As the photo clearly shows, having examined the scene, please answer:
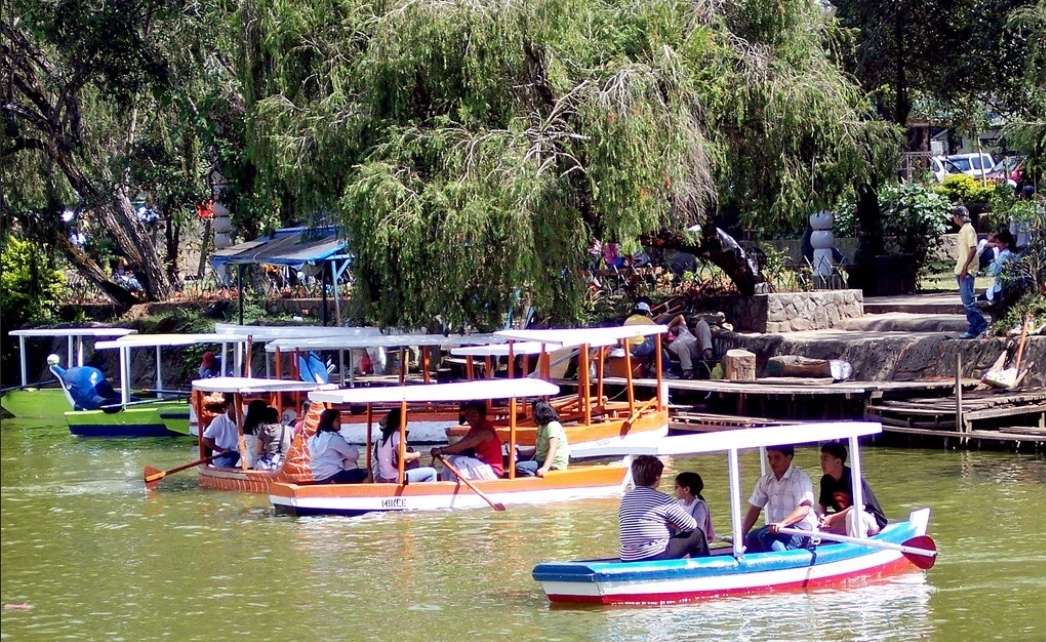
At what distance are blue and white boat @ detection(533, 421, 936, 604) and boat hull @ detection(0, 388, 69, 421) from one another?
20.7 m

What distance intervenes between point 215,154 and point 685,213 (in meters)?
13.4

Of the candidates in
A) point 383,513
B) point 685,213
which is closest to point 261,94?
point 685,213

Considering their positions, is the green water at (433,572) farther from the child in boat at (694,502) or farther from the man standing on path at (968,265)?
the man standing on path at (968,265)

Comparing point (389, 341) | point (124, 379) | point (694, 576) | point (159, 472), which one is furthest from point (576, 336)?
point (124, 379)

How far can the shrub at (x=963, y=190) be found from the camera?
115ft

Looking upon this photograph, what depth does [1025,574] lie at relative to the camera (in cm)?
1297

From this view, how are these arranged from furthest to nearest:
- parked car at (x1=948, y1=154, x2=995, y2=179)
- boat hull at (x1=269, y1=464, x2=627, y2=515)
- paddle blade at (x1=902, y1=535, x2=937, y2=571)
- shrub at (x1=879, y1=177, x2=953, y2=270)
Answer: parked car at (x1=948, y1=154, x2=995, y2=179) < shrub at (x1=879, y1=177, x2=953, y2=270) < boat hull at (x1=269, y1=464, x2=627, y2=515) < paddle blade at (x1=902, y1=535, x2=937, y2=571)

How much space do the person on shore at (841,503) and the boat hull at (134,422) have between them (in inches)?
655

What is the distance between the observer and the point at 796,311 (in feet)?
86.5

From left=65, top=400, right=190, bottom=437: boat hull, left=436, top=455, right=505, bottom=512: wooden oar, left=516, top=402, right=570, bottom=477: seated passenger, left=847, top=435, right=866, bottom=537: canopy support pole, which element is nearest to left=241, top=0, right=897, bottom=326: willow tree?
left=516, top=402, right=570, bottom=477: seated passenger

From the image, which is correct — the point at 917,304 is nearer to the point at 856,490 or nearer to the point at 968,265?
the point at 968,265

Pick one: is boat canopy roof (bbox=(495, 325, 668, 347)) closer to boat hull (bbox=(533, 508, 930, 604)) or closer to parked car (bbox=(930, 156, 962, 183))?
boat hull (bbox=(533, 508, 930, 604))

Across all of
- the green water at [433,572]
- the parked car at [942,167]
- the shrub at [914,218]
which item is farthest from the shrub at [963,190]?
the green water at [433,572]

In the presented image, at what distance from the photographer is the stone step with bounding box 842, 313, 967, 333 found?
24.0 metres
